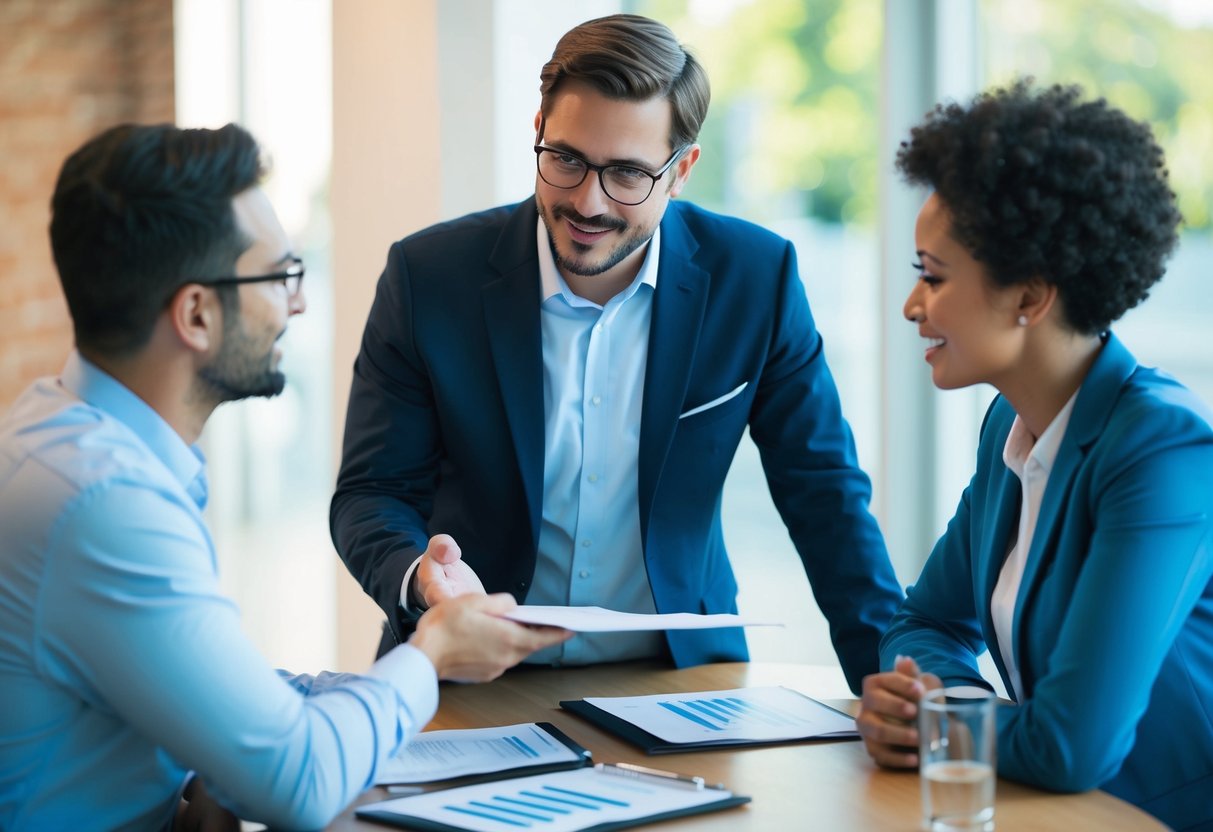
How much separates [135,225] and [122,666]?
1.68ft

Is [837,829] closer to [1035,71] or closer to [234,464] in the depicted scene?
[1035,71]

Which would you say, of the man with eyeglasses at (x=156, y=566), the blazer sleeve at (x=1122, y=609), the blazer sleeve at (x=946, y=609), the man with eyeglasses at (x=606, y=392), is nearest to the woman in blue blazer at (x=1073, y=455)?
the blazer sleeve at (x=1122, y=609)

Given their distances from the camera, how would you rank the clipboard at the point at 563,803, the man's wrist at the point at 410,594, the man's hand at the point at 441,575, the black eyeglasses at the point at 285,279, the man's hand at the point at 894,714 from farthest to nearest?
the man's wrist at the point at 410,594
the man's hand at the point at 441,575
the man's hand at the point at 894,714
the black eyeglasses at the point at 285,279
the clipboard at the point at 563,803

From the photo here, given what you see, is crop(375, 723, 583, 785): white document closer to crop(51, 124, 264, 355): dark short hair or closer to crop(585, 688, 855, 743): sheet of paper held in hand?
crop(585, 688, 855, 743): sheet of paper held in hand

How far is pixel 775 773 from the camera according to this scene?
178 centimetres

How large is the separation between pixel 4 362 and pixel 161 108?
4.26ft

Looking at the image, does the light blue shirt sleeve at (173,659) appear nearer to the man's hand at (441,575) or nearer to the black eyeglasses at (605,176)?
the man's hand at (441,575)

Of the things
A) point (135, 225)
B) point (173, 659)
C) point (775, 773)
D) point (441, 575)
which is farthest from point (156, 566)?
point (775, 773)

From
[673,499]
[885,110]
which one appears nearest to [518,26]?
[885,110]

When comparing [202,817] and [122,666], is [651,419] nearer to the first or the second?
[202,817]

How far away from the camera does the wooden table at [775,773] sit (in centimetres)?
161

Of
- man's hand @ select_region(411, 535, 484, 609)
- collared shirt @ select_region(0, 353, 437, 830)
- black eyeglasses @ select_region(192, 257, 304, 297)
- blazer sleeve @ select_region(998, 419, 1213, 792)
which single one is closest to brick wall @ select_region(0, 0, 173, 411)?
man's hand @ select_region(411, 535, 484, 609)

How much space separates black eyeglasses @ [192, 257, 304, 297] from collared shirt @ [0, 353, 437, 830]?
0.21 m

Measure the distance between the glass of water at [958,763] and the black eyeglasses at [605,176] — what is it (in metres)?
1.15
